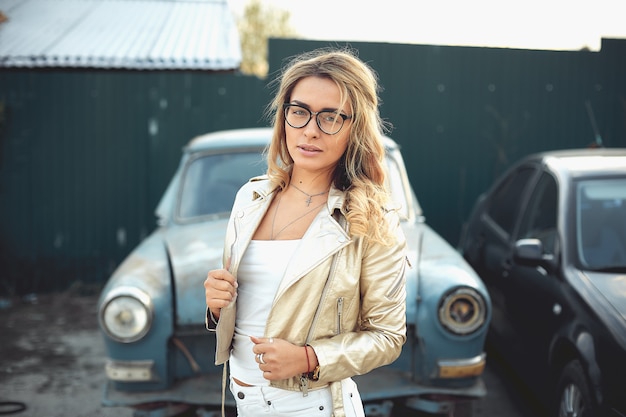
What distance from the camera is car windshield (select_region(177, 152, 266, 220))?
459 cm

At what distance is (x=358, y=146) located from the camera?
1.86 meters

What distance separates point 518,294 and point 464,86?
14.8ft

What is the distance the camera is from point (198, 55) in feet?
28.9

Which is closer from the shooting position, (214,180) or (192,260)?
(192,260)

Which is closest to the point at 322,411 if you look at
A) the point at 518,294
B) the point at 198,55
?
the point at 518,294

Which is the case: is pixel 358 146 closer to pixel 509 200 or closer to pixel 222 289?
pixel 222 289

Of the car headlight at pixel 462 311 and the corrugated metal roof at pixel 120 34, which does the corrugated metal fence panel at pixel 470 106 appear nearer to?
the corrugated metal roof at pixel 120 34

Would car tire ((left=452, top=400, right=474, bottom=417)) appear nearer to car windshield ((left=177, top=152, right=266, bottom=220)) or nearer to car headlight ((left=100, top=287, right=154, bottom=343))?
car headlight ((left=100, top=287, right=154, bottom=343))

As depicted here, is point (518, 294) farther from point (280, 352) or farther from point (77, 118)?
point (77, 118)

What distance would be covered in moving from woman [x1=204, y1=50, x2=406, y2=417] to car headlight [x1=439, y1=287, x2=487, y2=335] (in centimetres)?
157

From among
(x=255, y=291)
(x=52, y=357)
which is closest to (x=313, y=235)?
(x=255, y=291)

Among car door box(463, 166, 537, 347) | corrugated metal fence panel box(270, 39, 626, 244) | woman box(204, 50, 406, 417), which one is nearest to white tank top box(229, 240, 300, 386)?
woman box(204, 50, 406, 417)

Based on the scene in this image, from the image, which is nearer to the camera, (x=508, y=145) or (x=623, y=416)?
(x=623, y=416)

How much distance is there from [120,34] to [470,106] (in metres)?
5.07
